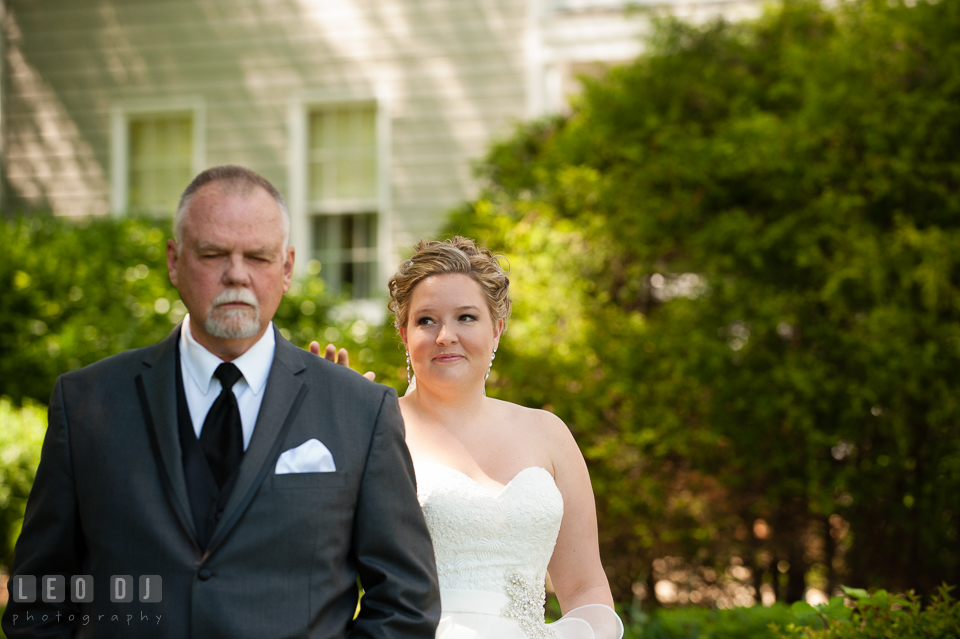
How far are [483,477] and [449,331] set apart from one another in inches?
21.4

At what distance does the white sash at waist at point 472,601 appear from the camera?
290cm

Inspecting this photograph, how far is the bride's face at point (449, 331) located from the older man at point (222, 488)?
66 cm

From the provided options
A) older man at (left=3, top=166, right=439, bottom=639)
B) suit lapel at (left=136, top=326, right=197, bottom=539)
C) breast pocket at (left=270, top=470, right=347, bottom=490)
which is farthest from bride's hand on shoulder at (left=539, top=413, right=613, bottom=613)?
suit lapel at (left=136, top=326, right=197, bottom=539)

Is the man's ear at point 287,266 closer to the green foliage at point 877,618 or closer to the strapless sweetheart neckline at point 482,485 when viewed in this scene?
the strapless sweetheart neckline at point 482,485

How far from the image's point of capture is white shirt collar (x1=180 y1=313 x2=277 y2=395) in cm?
235

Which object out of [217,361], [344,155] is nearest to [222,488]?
[217,361]

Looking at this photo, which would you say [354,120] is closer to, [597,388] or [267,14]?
[267,14]

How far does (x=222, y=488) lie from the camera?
2.22 m

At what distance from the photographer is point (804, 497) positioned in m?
5.89

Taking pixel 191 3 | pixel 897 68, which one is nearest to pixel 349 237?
pixel 191 3

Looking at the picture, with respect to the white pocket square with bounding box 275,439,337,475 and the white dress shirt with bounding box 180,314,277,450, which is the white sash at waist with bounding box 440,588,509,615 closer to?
the white pocket square with bounding box 275,439,337,475

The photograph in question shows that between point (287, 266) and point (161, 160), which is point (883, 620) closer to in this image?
point (287, 266)

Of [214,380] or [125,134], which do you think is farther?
[125,134]

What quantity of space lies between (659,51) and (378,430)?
5654 millimetres
